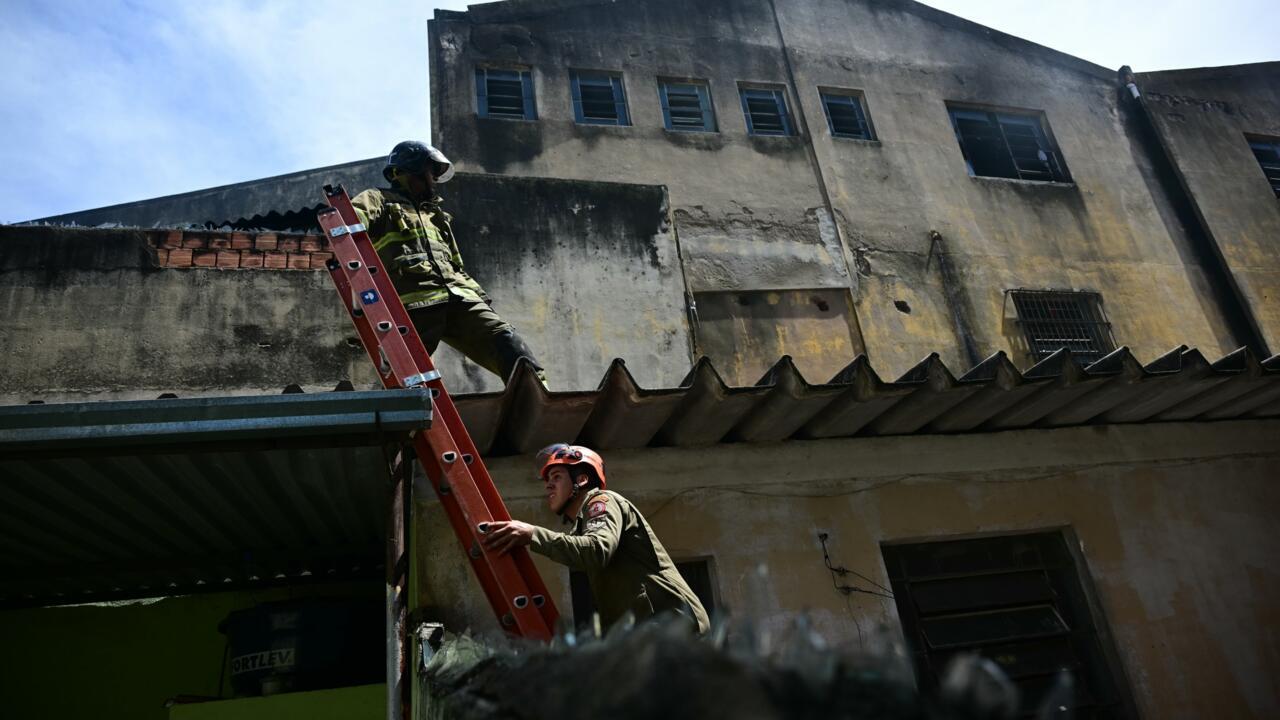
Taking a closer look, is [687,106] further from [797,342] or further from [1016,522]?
[1016,522]

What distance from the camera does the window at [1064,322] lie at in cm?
1080

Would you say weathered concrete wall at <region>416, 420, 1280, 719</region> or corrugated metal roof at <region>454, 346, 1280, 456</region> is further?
weathered concrete wall at <region>416, 420, 1280, 719</region>

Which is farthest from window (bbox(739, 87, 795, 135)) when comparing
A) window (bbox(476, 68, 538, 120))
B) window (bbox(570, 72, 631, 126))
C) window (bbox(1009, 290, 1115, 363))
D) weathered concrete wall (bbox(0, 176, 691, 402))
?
window (bbox(1009, 290, 1115, 363))

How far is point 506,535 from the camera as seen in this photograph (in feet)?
10.3

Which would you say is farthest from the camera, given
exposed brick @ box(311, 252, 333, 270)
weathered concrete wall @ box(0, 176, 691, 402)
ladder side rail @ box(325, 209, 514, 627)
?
exposed brick @ box(311, 252, 333, 270)

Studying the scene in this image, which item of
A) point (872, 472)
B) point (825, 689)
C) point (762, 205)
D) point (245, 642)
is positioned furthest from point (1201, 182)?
point (825, 689)

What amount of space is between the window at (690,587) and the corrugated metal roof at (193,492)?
1248 millimetres

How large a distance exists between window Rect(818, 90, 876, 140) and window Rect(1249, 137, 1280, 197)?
637cm

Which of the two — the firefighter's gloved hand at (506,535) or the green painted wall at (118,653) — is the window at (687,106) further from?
the firefighter's gloved hand at (506,535)

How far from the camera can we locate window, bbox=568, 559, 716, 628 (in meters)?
5.20

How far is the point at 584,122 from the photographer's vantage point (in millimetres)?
10836

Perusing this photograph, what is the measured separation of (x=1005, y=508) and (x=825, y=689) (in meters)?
5.44

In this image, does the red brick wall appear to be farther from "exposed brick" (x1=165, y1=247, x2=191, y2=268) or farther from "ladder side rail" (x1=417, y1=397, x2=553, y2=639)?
"ladder side rail" (x1=417, y1=397, x2=553, y2=639)

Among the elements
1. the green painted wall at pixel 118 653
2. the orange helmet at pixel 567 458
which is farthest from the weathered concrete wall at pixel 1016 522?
A: the green painted wall at pixel 118 653
